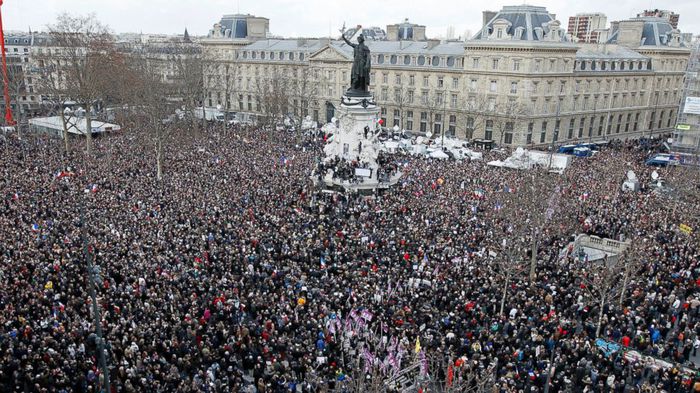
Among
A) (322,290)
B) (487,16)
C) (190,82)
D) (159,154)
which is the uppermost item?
(487,16)

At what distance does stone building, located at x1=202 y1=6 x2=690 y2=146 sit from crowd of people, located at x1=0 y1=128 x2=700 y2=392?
92.9 ft

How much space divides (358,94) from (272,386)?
2641 cm

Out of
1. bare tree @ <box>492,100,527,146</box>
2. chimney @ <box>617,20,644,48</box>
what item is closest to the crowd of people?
bare tree @ <box>492,100,527,146</box>

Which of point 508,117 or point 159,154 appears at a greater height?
point 508,117

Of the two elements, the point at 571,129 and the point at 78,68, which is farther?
the point at 571,129

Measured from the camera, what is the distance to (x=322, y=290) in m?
23.6

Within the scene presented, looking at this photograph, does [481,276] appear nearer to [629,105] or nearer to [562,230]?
[562,230]

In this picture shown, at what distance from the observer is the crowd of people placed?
18.2m

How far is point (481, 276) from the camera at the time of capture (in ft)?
83.1

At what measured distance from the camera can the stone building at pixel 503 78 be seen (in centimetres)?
6494

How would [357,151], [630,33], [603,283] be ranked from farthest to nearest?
[630,33], [357,151], [603,283]

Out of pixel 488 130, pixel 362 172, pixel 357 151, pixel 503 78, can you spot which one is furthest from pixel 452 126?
pixel 362 172

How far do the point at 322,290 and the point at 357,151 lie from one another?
1825 centimetres

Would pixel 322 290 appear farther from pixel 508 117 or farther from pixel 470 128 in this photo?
pixel 470 128
